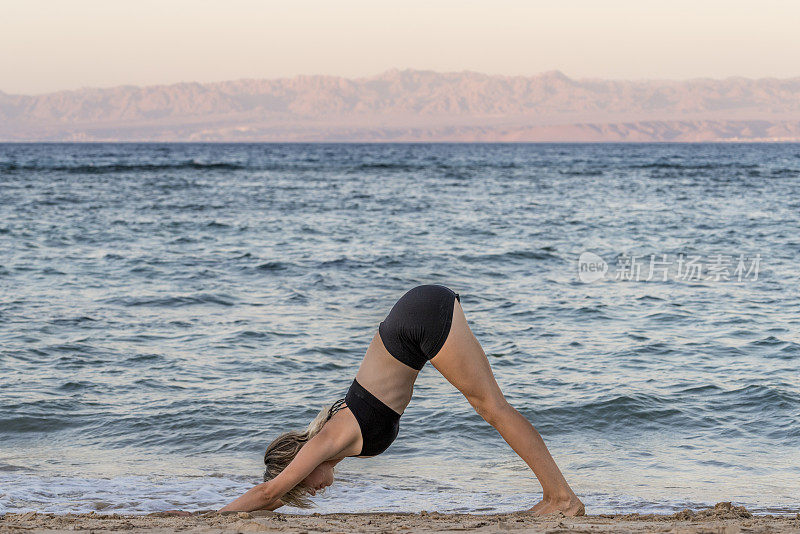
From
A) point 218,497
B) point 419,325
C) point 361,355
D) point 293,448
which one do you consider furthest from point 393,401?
point 361,355

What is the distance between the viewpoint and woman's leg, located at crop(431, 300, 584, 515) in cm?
443

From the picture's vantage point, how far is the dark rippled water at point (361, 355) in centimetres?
633

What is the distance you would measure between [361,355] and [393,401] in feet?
17.8

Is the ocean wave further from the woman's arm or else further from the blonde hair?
the woman's arm

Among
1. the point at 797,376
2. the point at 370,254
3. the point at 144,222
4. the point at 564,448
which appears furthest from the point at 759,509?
the point at 144,222

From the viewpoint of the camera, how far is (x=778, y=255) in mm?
18828

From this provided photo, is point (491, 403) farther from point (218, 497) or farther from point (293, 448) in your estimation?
point (218, 497)

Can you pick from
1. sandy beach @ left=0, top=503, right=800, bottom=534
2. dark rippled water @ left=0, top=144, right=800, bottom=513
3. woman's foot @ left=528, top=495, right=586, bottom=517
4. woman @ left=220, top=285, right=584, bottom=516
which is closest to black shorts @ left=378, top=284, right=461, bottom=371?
woman @ left=220, top=285, right=584, bottom=516

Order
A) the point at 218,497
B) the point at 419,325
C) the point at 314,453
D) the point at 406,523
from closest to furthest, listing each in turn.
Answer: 1. the point at 419,325
2. the point at 314,453
3. the point at 406,523
4. the point at 218,497

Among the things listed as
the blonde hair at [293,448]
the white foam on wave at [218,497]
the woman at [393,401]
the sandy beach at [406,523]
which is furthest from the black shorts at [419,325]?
the white foam on wave at [218,497]

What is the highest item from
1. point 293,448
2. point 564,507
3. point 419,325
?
point 419,325

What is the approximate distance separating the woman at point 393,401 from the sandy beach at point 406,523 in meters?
0.27

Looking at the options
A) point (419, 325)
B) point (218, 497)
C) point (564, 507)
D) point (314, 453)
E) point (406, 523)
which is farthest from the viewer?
point (218, 497)

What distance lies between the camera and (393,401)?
15.1 feet
